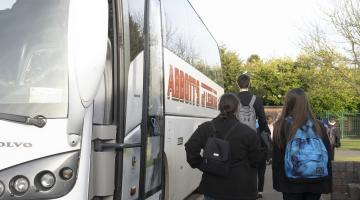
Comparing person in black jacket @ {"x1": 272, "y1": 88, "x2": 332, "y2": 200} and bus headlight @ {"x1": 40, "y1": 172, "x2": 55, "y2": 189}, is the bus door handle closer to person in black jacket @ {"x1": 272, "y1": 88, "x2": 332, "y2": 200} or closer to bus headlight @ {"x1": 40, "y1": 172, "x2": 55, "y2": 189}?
bus headlight @ {"x1": 40, "y1": 172, "x2": 55, "y2": 189}

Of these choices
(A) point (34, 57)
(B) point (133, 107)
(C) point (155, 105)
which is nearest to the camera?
(A) point (34, 57)

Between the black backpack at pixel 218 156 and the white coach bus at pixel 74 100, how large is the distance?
1.99 ft

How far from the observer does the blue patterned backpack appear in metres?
5.40

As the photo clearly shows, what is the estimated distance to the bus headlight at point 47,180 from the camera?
13.1 feet

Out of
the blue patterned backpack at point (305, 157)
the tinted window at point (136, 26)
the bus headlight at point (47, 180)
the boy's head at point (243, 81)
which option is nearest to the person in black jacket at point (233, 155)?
the blue patterned backpack at point (305, 157)

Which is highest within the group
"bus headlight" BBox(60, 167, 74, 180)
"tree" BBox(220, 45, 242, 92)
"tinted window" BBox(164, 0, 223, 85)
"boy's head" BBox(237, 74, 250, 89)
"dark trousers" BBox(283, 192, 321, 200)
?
"tree" BBox(220, 45, 242, 92)

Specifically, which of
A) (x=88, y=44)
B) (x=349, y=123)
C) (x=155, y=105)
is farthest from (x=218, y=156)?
(x=349, y=123)

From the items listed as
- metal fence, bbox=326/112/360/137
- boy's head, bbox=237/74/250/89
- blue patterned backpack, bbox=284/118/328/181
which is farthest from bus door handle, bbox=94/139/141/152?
metal fence, bbox=326/112/360/137

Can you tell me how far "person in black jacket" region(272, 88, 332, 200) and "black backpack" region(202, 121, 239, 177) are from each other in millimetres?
618

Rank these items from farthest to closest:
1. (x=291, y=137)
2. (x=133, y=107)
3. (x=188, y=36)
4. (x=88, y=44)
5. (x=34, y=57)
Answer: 1. (x=188, y=36)
2. (x=291, y=137)
3. (x=133, y=107)
4. (x=34, y=57)
5. (x=88, y=44)

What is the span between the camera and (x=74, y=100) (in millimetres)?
4051

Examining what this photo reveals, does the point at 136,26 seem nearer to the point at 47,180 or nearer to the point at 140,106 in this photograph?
the point at 140,106

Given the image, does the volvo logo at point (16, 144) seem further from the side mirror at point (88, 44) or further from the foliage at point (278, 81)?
the foliage at point (278, 81)

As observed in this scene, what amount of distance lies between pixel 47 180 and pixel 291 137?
253 cm
